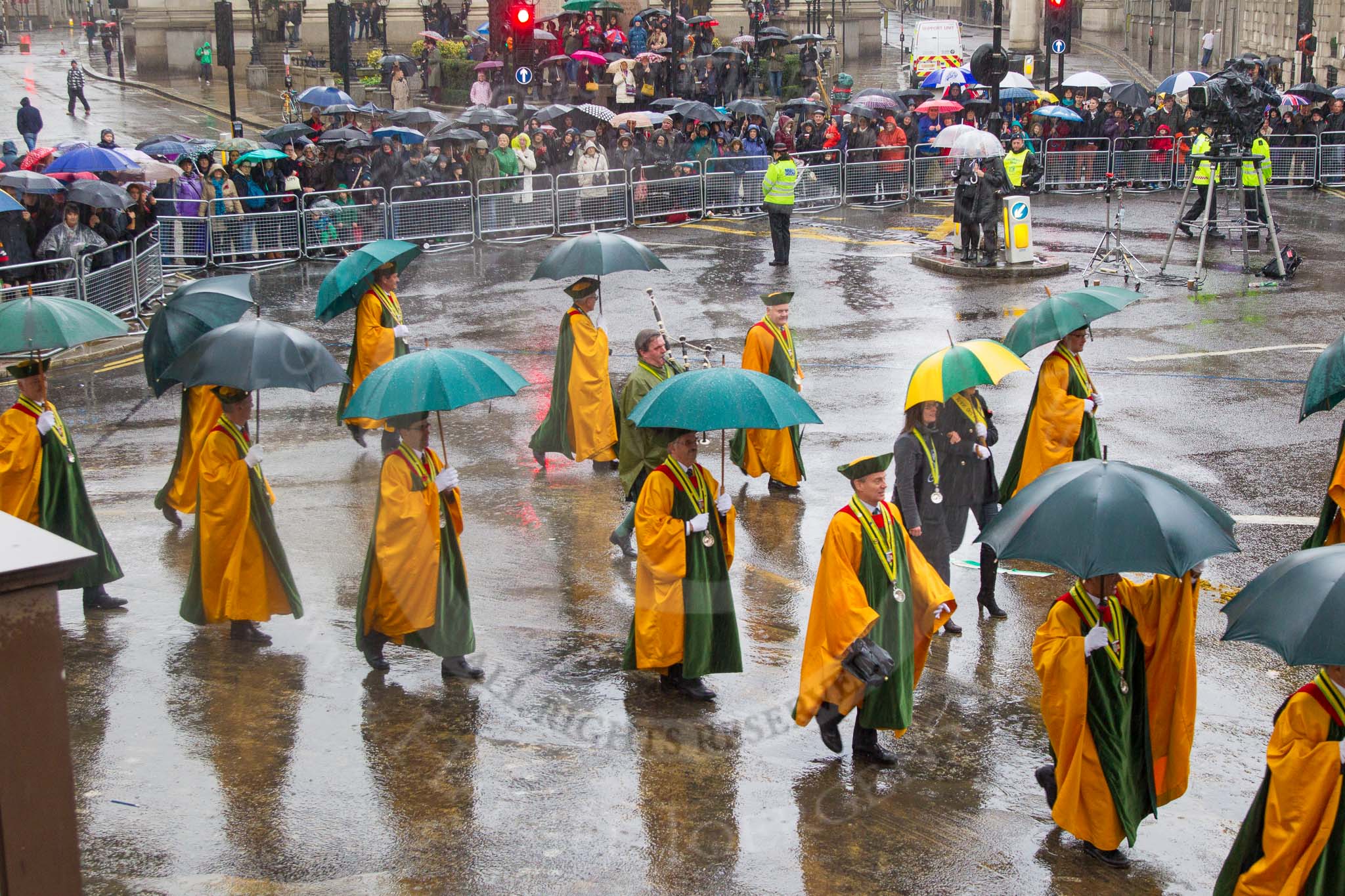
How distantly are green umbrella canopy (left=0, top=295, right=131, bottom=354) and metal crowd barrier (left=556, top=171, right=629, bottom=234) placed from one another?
1533 cm

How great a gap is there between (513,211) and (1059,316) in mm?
16032

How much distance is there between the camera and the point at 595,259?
13180 millimetres

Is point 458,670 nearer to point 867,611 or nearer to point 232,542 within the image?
point 232,542

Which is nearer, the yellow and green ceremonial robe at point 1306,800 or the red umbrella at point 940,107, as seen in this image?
the yellow and green ceremonial robe at point 1306,800

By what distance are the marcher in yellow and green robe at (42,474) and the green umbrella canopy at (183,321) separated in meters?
1.10

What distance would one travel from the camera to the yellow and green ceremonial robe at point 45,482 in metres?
9.72

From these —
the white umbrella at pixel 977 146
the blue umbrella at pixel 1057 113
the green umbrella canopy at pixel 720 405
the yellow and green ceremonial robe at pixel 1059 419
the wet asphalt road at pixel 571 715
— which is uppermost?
the blue umbrella at pixel 1057 113

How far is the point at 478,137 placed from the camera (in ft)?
84.3

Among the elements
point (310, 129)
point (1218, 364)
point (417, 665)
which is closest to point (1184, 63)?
point (310, 129)

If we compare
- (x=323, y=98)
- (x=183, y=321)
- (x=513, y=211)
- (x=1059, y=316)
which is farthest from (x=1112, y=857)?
(x=323, y=98)

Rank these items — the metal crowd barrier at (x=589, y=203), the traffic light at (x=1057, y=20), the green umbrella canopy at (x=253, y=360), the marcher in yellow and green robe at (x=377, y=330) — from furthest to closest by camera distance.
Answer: the traffic light at (x=1057, y=20), the metal crowd barrier at (x=589, y=203), the marcher in yellow and green robe at (x=377, y=330), the green umbrella canopy at (x=253, y=360)

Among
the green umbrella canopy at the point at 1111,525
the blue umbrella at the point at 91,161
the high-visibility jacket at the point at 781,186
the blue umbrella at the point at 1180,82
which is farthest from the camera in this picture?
the blue umbrella at the point at 1180,82

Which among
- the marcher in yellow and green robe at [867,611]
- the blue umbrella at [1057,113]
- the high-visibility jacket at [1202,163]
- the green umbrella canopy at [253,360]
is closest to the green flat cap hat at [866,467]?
the marcher in yellow and green robe at [867,611]

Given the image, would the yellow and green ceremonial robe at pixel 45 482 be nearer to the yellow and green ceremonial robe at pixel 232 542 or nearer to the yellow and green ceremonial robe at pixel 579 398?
the yellow and green ceremonial robe at pixel 232 542
